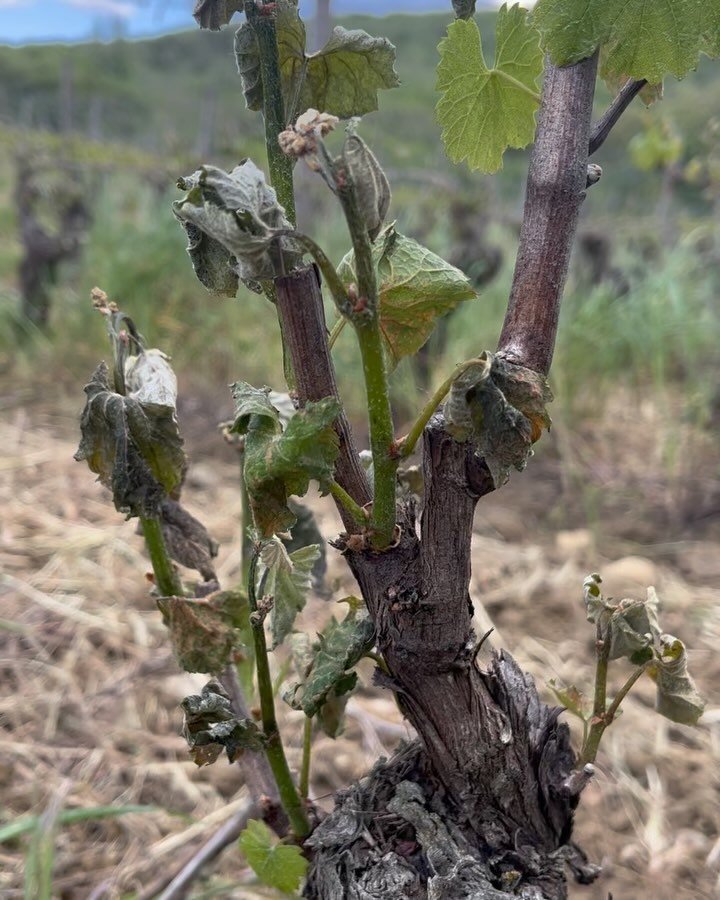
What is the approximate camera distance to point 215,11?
1.84ft

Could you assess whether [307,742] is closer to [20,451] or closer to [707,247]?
[20,451]

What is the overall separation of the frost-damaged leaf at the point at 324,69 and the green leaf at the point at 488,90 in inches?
1.8

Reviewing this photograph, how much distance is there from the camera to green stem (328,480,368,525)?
0.53 m

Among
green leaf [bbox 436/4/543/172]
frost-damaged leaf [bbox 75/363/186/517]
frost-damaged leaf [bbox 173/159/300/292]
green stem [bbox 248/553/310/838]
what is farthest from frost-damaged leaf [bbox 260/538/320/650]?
green leaf [bbox 436/4/543/172]

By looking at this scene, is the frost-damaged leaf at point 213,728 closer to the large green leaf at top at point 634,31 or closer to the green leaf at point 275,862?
the green leaf at point 275,862

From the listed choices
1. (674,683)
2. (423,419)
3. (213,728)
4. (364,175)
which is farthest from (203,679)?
(364,175)

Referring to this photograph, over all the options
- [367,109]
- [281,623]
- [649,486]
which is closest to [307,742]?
[281,623]

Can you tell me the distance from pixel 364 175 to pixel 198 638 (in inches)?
17.3

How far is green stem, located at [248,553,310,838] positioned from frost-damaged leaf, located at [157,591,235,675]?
Answer: 38 millimetres

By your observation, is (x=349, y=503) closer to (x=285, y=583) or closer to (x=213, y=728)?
(x=285, y=583)

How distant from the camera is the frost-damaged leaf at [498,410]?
0.48 meters

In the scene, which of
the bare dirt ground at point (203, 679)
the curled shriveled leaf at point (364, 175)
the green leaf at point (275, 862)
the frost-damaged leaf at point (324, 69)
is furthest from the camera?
the bare dirt ground at point (203, 679)

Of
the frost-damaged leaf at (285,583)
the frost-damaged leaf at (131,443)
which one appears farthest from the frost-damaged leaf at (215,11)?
the frost-damaged leaf at (285,583)

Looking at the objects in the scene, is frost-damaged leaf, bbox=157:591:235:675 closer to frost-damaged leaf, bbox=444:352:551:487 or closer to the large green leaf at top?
frost-damaged leaf, bbox=444:352:551:487
